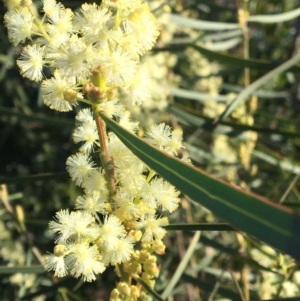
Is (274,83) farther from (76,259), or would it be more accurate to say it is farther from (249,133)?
(76,259)

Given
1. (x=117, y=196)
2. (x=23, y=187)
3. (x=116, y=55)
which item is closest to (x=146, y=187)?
(x=117, y=196)

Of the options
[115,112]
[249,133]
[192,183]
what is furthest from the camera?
[249,133]

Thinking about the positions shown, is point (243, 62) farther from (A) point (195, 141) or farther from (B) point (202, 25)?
(A) point (195, 141)

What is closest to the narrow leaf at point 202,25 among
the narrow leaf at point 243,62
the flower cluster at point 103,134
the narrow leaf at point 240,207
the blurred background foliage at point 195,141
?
the blurred background foliage at point 195,141

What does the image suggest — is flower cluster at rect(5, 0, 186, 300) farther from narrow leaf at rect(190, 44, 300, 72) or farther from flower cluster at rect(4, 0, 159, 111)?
narrow leaf at rect(190, 44, 300, 72)

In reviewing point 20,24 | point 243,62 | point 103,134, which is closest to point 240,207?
point 103,134

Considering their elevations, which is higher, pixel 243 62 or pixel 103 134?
pixel 243 62

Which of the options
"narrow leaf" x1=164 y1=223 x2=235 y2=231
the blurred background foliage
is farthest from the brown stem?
the blurred background foliage
